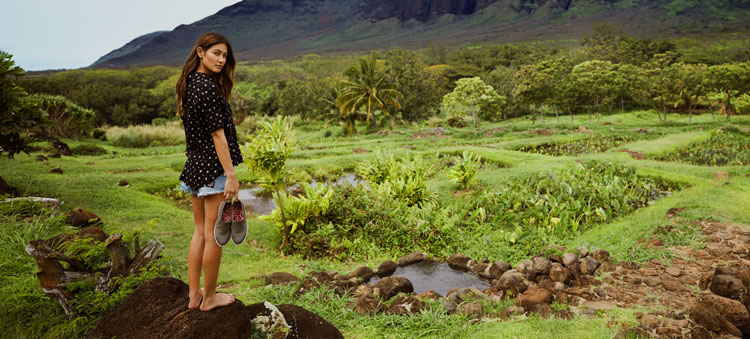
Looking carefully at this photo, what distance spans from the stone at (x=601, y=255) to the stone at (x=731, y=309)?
175 centimetres

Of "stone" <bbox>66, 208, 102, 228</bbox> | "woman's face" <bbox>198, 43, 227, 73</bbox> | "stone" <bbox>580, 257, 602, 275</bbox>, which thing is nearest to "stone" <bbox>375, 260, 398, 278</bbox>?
"stone" <bbox>580, 257, 602, 275</bbox>

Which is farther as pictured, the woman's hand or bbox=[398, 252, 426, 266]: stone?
bbox=[398, 252, 426, 266]: stone

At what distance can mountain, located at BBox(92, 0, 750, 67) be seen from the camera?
101 m

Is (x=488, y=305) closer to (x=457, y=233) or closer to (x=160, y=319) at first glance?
(x=457, y=233)

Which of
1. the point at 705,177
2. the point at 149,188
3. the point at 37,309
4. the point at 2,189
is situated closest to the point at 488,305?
the point at 37,309

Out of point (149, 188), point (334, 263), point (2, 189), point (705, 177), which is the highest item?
point (2, 189)

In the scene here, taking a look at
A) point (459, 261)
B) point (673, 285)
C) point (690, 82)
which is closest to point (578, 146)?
point (690, 82)

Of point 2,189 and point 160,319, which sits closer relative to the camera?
point 160,319

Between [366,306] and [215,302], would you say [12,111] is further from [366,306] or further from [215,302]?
[366,306]

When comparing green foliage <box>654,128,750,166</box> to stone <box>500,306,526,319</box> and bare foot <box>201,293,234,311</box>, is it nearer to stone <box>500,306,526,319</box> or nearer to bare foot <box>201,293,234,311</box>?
stone <box>500,306,526,319</box>

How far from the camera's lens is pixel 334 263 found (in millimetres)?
6188

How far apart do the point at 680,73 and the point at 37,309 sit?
28.0 m

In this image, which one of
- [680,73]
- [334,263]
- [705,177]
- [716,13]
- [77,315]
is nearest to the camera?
[77,315]

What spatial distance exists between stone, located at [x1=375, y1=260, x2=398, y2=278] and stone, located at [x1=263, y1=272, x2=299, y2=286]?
4.54ft
